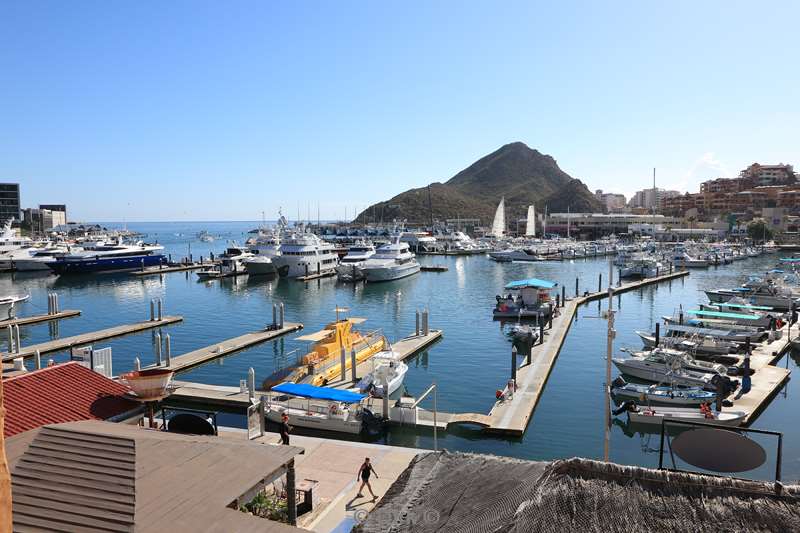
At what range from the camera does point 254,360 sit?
121 feet

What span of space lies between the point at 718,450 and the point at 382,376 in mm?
20215

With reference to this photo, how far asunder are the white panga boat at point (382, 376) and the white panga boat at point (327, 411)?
2.26 meters

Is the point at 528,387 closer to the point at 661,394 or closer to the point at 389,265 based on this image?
the point at 661,394

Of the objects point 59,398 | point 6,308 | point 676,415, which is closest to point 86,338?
point 6,308

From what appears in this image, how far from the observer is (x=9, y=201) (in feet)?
632

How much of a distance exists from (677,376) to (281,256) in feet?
217

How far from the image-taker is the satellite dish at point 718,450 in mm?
9000

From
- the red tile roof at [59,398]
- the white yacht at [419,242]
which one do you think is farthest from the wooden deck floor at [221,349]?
the white yacht at [419,242]

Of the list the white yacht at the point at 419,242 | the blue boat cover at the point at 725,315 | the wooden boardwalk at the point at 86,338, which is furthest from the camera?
the white yacht at the point at 419,242

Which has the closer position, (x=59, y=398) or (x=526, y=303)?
(x=59, y=398)

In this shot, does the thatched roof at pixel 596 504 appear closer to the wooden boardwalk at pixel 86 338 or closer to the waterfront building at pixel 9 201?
the wooden boardwalk at pixel 86 338

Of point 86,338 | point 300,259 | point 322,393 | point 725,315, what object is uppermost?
point 300,259

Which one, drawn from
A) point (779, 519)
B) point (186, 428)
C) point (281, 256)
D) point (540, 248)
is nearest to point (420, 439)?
point (186, 428)

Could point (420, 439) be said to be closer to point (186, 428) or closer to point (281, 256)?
point (186, 428)
